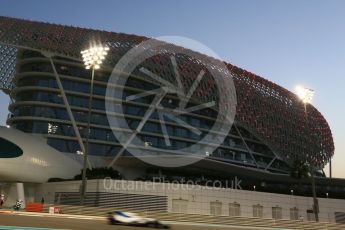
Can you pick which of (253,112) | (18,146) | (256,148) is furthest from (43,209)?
(256,148)

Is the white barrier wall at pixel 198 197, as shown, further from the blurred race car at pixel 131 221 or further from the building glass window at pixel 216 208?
the blurred race car at pixel 131 221

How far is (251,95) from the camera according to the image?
99812mm

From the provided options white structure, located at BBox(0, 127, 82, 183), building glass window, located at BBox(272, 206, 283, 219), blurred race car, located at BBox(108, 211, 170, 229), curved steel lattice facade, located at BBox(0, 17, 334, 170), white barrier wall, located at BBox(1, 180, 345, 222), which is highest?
curved steel lattice facade, located at BBox(0, 17, 334, 170)

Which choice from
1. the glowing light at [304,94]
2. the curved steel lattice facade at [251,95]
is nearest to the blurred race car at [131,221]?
the glowing light at [304,94]

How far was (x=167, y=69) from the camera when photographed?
86.8 metres

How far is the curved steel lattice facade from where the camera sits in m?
77.8

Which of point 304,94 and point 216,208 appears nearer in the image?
point 304,94

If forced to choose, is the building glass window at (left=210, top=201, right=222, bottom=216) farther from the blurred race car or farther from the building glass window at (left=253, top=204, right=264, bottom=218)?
Answer: the blurred race car

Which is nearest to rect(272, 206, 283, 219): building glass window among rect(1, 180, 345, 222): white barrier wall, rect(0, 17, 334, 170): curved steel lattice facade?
rect(1, 180, 345, 222): white barrier wall

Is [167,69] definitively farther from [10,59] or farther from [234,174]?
[10,59]

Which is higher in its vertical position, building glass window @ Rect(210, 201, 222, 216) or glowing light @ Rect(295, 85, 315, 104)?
glowing light @ Rect(295, 85, 315, 104)

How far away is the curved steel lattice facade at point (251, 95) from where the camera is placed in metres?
77.8

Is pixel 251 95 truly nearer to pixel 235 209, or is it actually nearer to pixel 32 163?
pixel 235 209

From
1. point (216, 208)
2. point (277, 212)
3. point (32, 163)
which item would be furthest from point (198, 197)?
point (32, 163)
